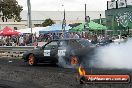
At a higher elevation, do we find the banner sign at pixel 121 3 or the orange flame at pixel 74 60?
the banner sign at pixel 121 3

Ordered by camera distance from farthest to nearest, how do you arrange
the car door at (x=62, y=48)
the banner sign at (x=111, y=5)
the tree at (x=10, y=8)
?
the tree at (x=10, y=8) < the banner sign at (x=111, y=5) < the car door at (x=62, y=48)

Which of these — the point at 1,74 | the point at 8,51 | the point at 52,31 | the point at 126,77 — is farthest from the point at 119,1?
the point at 126,77

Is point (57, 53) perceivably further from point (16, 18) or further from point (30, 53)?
point (16, 18)

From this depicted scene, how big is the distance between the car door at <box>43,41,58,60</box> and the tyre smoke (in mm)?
2246

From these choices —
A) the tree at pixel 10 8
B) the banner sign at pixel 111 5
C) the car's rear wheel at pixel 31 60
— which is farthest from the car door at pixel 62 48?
the tree at pixel 10 8

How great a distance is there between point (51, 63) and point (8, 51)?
944 cm

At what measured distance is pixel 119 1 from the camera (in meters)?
51.2

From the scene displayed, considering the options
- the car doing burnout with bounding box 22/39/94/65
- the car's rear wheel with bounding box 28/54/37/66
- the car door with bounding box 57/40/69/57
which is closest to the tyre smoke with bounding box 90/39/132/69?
the car doing burnout with bounding box 22/39/94/65

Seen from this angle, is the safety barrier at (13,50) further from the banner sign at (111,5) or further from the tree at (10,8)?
the tree at (10,8)

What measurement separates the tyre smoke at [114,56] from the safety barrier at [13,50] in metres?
10.4

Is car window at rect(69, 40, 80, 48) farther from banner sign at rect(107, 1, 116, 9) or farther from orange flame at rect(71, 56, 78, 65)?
banner sign at rect(107, 1, 116, 9)

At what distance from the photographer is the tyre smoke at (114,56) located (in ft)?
52.2

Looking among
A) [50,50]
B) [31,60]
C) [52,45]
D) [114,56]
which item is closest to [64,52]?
[50,50]

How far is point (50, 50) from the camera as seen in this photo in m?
18.8
